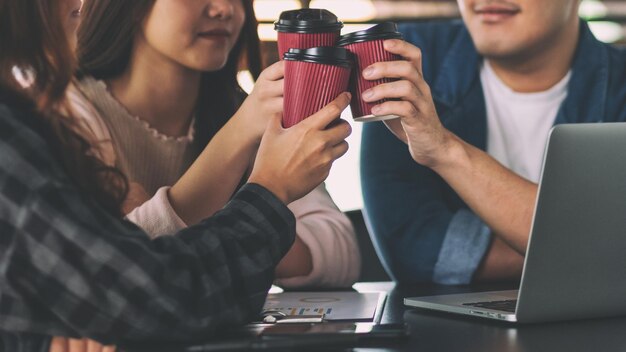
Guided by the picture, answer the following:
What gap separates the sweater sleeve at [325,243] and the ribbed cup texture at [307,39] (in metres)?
0.51

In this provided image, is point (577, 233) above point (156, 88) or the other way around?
the other way around

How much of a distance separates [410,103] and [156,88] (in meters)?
0.62

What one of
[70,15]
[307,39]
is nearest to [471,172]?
[307,39]

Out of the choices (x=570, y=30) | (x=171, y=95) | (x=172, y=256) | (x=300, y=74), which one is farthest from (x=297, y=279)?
(x=570, y=30)

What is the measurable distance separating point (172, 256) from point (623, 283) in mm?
605

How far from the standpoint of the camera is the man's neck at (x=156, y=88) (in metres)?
1.64

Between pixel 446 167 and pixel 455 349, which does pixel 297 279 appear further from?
pixel 455 349

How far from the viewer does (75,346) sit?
33.6 inches

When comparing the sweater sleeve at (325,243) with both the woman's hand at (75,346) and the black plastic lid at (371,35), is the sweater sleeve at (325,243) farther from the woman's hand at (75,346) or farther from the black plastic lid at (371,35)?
the woman's hand at (75,346)

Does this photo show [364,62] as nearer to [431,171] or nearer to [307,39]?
[307,39]

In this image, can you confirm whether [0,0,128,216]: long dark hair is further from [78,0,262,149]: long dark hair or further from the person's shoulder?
[78,0,262,149]: long dark hair

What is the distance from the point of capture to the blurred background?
3.41 metres

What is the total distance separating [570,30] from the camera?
1.93m

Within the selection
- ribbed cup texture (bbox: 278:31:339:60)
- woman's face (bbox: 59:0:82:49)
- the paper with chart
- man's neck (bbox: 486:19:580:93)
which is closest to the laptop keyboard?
the paper with chart
